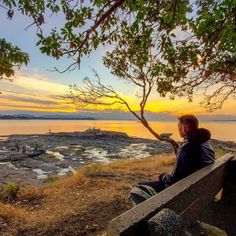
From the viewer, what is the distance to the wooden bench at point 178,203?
7.71 ft

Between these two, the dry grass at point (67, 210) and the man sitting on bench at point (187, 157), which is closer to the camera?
the man sitting on bench at point (187, 157)

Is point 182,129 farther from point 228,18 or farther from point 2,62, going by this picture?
point 2,62

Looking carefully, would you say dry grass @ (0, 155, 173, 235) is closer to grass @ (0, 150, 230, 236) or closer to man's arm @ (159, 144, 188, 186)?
grass @ (0, 150, 230, 236)

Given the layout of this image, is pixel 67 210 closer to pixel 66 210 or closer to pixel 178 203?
pixel 66 210

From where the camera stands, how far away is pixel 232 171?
221 inches

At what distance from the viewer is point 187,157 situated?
15.1ft

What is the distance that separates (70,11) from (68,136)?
A: 7867cm

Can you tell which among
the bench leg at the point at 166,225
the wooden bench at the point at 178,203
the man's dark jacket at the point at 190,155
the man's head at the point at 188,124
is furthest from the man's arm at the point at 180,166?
the bench leg at the point at 166,225

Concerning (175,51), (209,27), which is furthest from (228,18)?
(175,51)

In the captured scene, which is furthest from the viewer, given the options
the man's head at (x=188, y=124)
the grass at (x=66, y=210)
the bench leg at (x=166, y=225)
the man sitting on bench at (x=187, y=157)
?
the grass at (x=66, y=210)

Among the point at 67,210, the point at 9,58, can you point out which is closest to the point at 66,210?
the point at 67,210

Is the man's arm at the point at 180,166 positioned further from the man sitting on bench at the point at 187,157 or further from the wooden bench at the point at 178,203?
the wooden bench at the point at 178,203

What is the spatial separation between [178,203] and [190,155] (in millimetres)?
1389

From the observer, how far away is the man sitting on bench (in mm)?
4547
